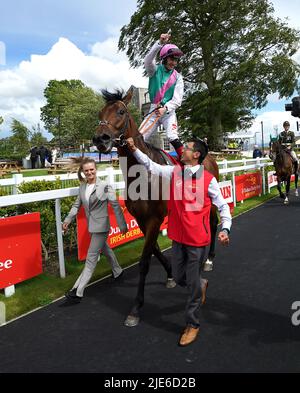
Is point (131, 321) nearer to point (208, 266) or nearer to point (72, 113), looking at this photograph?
point (208, 266)

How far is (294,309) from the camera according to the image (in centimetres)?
400

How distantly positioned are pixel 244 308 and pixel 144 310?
1.12m

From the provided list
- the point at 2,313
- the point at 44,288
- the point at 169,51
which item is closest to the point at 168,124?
the point at 169,51

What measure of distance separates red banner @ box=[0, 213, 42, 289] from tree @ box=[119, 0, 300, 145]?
2472cm

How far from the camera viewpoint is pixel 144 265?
13.8 ft

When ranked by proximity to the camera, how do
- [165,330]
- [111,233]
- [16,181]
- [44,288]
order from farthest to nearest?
[111,233] → [16,181] → [44,288] → [165,330]

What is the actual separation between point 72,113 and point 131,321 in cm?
5561

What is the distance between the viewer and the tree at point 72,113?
55125 mm

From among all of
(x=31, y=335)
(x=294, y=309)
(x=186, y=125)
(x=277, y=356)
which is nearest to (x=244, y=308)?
(x=294, y=309)

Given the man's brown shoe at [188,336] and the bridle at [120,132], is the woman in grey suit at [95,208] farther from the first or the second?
the man's brown shoe at [188,336]

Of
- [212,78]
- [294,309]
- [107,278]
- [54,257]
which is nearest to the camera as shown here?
[294,309]

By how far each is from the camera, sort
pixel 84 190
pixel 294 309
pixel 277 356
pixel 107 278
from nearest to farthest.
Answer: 1. pixel 277 356
2. pixel 294 309
3. pixel 84 190
4. pixel 107 278
